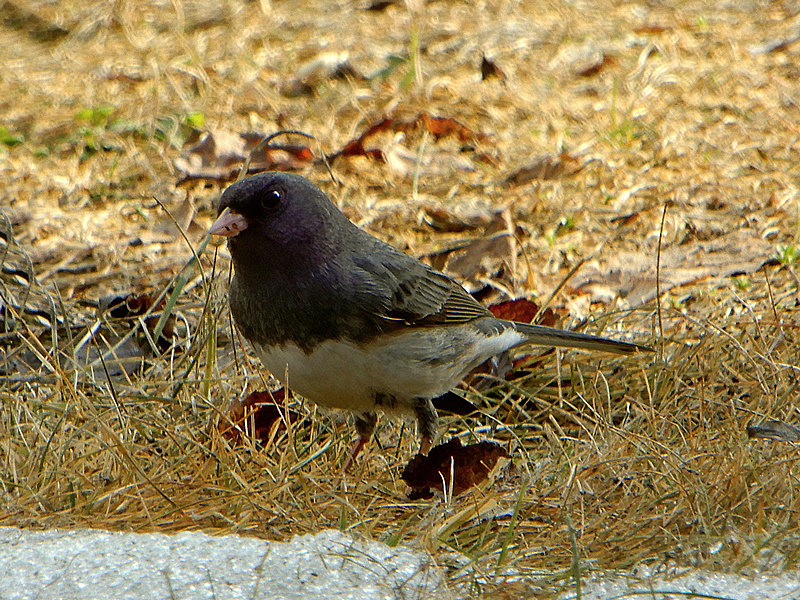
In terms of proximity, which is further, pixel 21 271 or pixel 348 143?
pixel 348 143

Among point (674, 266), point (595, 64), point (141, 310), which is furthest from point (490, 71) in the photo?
point (141, 310)

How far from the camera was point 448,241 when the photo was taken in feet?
15.2

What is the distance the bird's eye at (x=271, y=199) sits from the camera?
9.61ft

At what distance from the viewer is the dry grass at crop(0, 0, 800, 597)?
7.91ft

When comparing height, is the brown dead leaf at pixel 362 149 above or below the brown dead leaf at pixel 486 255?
above

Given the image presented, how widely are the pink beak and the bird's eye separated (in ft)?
0.25

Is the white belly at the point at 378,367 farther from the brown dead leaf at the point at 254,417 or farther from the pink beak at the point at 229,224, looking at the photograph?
the pink beak at the point at 229,224

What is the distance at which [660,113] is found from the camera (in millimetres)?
5645

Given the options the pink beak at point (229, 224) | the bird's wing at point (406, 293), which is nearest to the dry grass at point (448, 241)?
the bird's wing at point (406, 293)

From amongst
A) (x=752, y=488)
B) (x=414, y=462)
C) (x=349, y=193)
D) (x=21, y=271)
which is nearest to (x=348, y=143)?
(x=349, y=193)

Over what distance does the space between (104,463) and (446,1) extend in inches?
204

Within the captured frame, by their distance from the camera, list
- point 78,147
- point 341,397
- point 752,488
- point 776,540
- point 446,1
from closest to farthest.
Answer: point 776,540, point 752,488, point 341,397, point 78,147, point 446,1

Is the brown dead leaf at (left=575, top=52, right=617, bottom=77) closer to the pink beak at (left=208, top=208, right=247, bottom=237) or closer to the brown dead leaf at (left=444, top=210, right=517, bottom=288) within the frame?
the brown dead leaf at (left=444, top=210, right=517, bottom=288)

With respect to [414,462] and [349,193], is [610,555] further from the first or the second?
[349,193]
